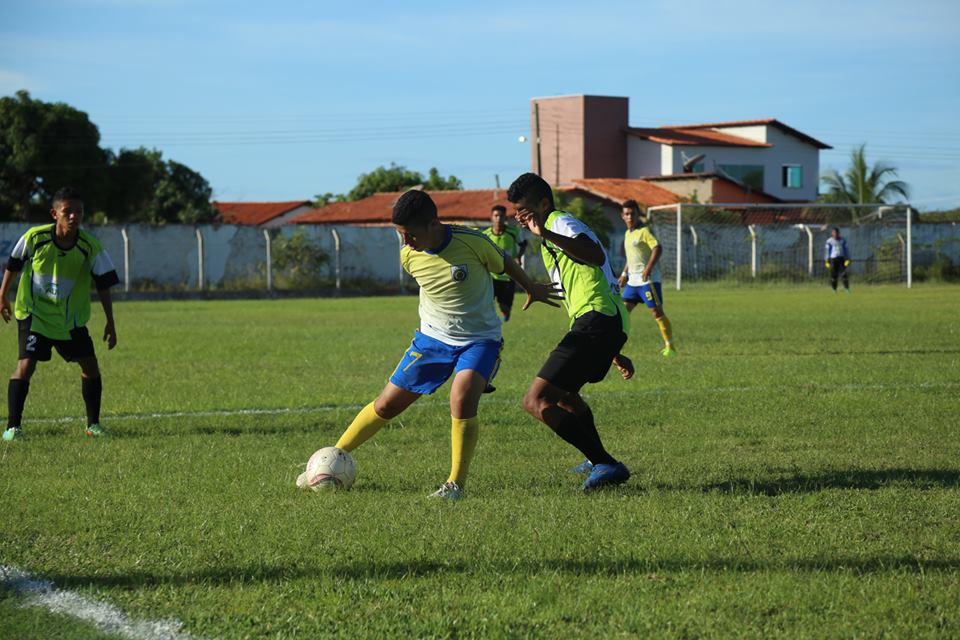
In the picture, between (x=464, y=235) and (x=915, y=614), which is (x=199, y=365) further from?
(x=915, y=614)

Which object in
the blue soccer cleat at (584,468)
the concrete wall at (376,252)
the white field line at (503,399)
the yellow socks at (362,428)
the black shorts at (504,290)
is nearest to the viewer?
the yellow socks at (362,428)

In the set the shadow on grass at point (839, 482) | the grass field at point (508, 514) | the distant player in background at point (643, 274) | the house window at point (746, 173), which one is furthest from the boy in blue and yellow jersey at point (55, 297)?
the house window at point (746, 173)

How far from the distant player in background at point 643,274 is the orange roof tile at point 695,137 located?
155 ft

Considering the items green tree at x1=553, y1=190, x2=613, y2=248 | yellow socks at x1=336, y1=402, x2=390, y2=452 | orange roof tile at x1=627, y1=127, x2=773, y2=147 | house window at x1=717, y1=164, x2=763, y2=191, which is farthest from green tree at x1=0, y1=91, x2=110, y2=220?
yellow socks at x1=336, y1=402, x2=390, y2=452

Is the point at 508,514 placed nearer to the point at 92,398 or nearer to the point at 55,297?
the point at 92,398

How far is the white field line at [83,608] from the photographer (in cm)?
417

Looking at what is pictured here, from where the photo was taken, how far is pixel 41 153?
4819 centimetres

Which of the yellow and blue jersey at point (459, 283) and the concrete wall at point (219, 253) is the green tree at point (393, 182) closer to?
the concrete wall at point (219, 253)

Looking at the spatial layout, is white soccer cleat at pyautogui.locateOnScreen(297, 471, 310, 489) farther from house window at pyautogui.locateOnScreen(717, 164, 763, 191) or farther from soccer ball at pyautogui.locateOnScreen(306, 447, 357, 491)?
house window at pyautogui.locateOnScreen(717, 164, 763, 191)

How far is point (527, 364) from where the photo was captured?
14.2m

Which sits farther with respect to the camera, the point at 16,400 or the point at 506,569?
the point at 16,400

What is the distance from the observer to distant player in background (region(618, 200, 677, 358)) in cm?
1545

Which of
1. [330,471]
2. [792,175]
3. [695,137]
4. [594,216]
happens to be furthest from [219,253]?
[792,175]

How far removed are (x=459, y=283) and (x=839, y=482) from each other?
249cm
